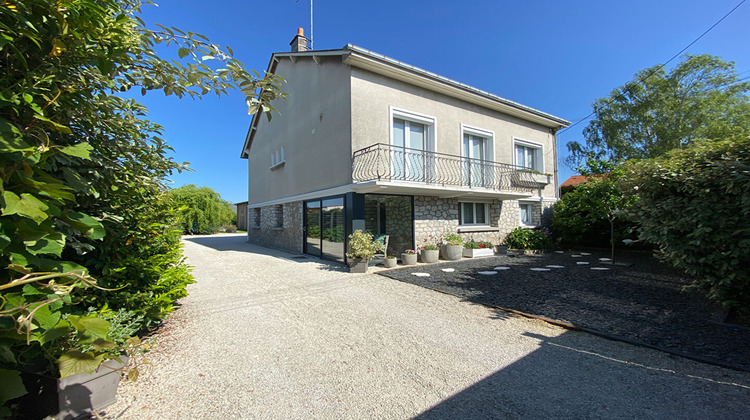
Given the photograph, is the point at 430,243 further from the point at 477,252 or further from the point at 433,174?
the point at 433,174

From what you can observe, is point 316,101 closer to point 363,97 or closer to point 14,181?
point 363,97

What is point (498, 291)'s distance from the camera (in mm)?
5469

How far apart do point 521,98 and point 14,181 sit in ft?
46.3

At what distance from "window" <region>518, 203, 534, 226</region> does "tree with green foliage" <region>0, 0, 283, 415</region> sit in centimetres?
1339

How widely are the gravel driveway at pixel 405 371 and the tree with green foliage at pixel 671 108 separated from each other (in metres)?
19.8

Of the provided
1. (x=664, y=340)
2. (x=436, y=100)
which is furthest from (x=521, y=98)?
(x=664, y=340)

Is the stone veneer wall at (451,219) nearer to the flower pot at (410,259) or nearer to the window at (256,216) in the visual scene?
the flower pot at (410,259)

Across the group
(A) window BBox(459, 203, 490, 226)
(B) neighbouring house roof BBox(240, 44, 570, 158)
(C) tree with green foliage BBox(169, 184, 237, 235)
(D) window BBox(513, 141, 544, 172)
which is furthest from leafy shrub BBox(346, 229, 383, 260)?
(C) tree with green foliage BBox(169, 184, 237, 235)

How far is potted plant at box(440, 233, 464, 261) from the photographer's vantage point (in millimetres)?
9469

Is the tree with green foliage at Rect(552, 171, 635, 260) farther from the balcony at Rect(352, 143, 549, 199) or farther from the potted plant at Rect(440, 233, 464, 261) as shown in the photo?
the potted plant at Rect(440, 233, 464, 261)

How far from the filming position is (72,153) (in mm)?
1126

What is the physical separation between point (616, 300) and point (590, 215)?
7.71 metres

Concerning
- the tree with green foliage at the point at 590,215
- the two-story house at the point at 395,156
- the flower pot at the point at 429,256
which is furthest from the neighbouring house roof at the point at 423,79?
the flower pot at the point at 429,256

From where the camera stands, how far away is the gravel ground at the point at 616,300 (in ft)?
10.6
